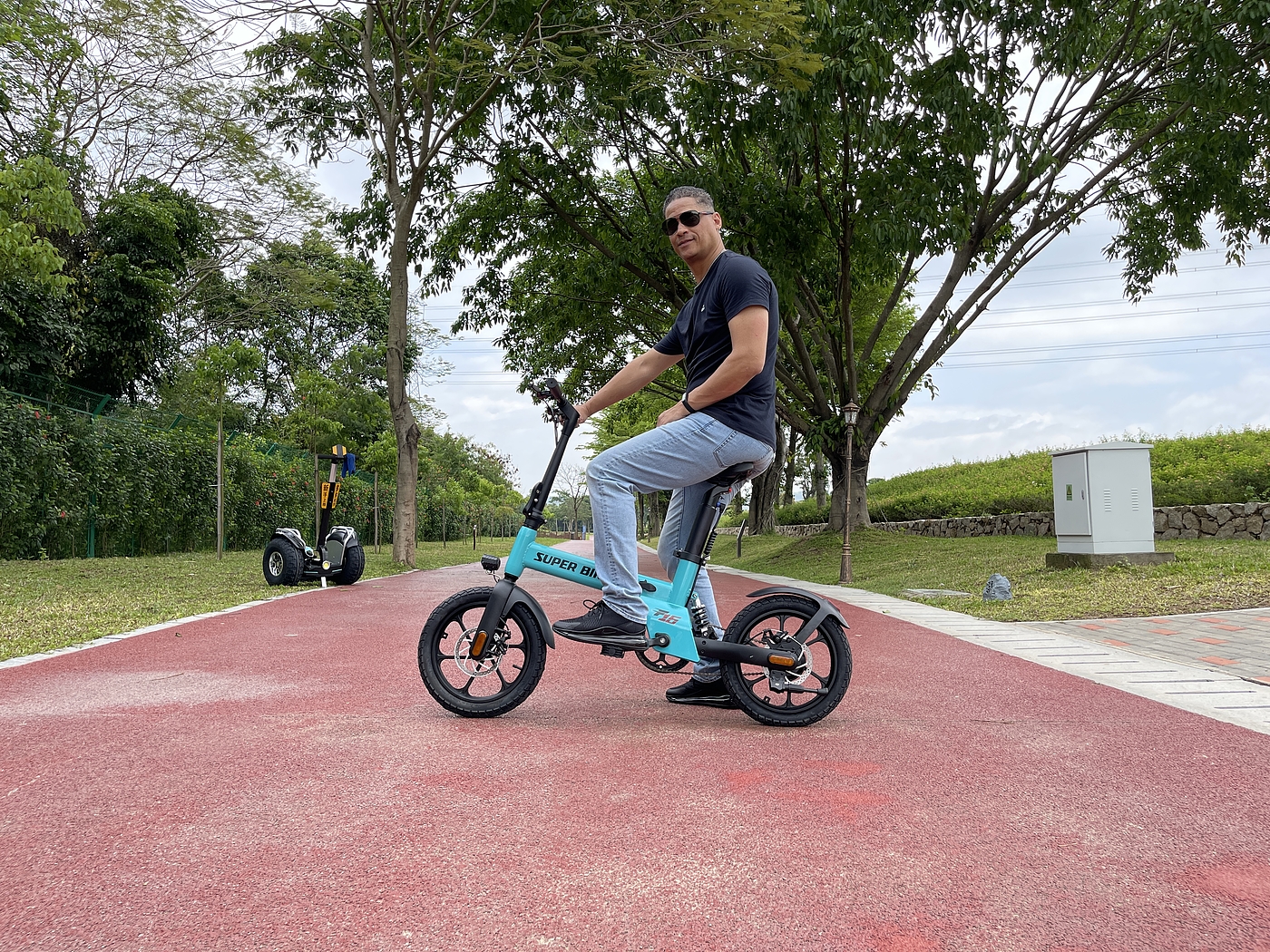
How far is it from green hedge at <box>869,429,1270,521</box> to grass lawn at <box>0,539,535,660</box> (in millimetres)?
12449

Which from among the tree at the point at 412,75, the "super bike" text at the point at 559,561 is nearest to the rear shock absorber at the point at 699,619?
the "super bike" text at the point at 559,561

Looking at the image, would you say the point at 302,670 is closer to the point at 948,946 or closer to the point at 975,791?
the point at 975,791

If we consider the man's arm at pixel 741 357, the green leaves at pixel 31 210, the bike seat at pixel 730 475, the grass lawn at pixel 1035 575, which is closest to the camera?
the man's arm at pixel 741 357

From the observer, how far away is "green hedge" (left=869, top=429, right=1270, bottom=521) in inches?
617

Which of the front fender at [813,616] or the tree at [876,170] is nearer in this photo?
the front fender at [813,616]

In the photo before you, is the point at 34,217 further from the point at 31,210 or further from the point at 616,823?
the point at 616,823

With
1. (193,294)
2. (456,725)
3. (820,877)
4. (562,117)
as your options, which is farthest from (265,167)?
(820,877)

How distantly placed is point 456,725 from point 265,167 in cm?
2566

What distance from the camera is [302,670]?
Answer: 5.54m

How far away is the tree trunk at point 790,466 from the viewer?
111ft

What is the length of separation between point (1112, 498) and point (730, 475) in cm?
924

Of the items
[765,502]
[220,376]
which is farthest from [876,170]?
[765,502]

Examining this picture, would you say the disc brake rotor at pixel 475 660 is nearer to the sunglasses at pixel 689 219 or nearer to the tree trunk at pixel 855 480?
the sunglasses at pixel 689 219

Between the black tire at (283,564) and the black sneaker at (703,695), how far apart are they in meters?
8.41
